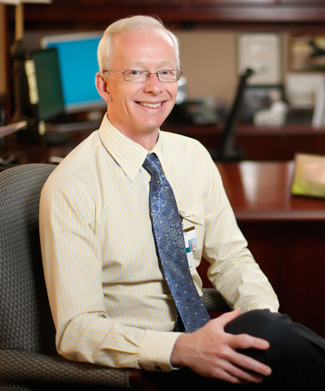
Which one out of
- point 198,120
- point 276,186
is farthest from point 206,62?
point 276,186

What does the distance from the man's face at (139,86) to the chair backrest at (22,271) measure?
0.92ft

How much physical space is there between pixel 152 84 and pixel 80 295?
54 centimetres

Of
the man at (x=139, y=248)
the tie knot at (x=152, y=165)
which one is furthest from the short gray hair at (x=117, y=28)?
the tie knot at (x=152, y=165)

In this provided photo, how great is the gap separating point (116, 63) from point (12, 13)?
8.57 feet

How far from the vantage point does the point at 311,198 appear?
2.12 m

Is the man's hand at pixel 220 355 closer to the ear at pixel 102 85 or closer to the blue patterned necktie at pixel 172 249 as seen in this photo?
the blue patterned necktie at pixel 172 249

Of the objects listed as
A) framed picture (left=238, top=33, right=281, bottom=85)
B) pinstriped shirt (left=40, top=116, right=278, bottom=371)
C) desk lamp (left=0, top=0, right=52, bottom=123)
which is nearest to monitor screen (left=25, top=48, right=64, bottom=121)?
desk lamp (left=0, top=0, right=52, bottom=123)

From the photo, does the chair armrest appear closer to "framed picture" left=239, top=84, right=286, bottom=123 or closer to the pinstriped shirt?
the pinstriped shirt

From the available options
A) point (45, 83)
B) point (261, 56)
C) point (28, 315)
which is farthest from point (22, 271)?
point (261, 56)

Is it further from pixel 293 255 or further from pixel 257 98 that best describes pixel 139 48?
pixel 257 98

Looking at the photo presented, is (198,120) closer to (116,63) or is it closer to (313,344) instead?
(116,63)

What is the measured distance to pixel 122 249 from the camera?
1.31 metres

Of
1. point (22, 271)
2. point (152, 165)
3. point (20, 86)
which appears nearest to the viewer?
point (22, 271)

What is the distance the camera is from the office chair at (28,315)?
114cm
